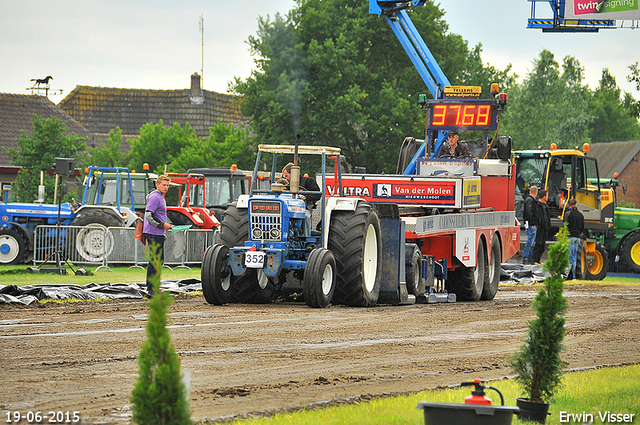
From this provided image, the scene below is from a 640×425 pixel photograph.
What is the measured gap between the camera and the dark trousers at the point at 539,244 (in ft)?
76.0

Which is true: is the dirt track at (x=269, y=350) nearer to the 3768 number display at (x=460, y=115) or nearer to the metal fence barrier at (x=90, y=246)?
the 3768 number display at (x=460, y=115)

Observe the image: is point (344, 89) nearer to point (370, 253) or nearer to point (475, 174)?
point (475, 174)

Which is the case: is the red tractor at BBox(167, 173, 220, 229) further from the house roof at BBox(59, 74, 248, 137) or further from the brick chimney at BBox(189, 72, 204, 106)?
the brick chimney at BBox(189, 72, 204, 106)

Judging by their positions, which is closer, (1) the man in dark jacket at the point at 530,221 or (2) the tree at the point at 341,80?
(1) the man in dark jacket at the point at 530,221

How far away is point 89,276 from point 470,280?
7992mm

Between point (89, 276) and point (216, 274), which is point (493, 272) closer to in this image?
point (216, 274)

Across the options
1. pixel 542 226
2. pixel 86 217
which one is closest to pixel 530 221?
pixel 542 226

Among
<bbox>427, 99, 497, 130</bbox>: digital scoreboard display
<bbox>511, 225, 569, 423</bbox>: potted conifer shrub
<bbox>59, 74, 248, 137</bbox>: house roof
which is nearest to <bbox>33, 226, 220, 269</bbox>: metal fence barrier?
<bbox>427, 99, 497, 130</bbox>: digital scoreboard display

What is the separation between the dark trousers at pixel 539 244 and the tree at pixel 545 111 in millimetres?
47823

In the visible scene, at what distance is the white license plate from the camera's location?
42.5 ft

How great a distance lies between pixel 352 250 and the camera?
13562mm

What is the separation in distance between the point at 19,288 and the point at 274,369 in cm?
720

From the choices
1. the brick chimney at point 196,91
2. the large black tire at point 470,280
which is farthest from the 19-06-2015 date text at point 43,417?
the brick chimney at point 196,91

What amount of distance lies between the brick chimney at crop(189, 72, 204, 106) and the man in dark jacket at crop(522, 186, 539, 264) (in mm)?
41793
